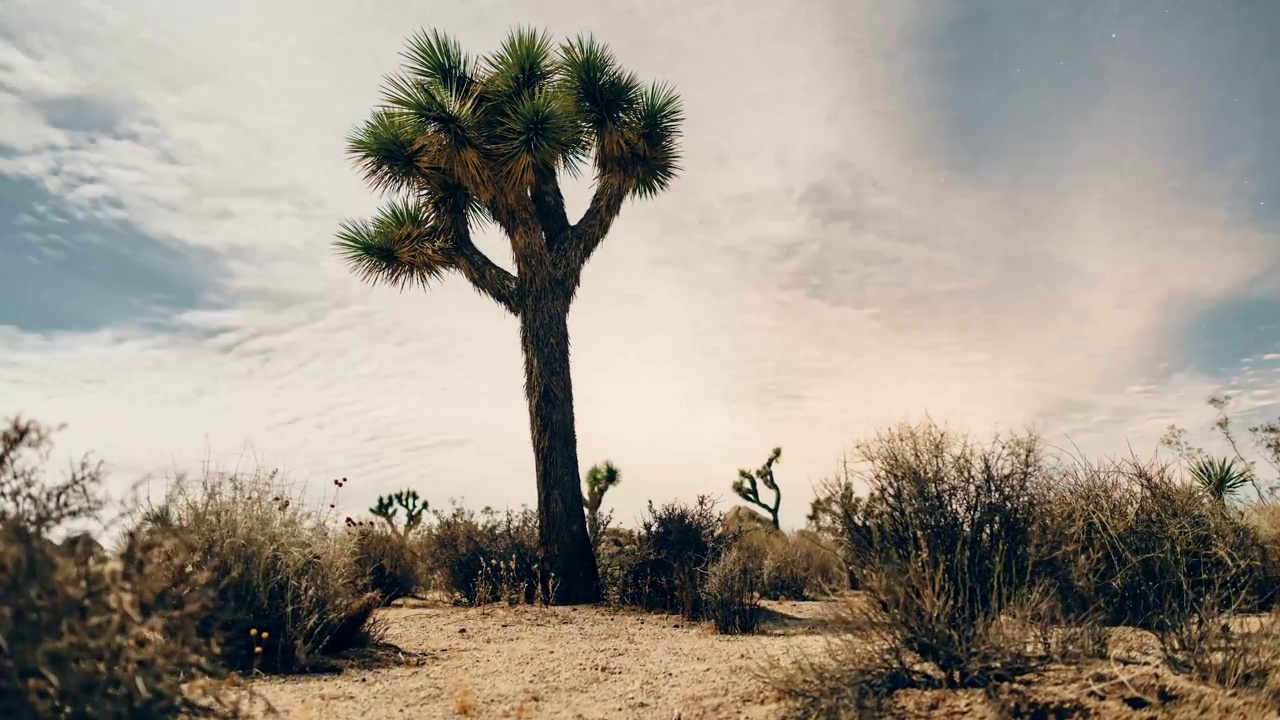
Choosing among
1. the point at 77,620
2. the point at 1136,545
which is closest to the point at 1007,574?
the point at 1136,545

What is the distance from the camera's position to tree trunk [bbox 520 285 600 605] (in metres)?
13.9

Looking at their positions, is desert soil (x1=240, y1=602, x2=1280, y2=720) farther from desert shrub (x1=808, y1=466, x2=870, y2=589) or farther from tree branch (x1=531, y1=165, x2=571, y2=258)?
tree branch (x1=531, y1=165, x2=571, y2=258)

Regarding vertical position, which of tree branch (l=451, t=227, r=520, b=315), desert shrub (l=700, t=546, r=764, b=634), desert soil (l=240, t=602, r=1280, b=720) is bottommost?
desert soil (l=240, t=602, r=1280, b=720)

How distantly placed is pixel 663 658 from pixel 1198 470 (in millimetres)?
11970

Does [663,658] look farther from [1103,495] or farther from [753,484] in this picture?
[753,484]

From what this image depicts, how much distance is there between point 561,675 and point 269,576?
2966 millimetres

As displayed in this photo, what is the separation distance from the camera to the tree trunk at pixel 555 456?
13867 millimetres

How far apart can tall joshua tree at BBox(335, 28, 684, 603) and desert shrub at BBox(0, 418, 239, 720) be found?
9.60m

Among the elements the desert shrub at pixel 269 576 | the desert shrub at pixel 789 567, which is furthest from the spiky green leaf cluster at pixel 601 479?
the desert shrub at pixel 269 576

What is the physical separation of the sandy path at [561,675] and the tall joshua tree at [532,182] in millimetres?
3228

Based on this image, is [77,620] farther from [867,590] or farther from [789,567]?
[789,567]

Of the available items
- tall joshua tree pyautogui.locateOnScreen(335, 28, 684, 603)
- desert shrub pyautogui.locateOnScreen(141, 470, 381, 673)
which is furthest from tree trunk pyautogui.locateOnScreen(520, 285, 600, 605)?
desert shrub pyautogui.locateOnScreen(141, 470, 381, 673)

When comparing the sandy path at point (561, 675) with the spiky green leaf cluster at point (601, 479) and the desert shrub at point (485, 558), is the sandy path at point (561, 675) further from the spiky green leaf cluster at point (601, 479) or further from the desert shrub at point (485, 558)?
the spiky green leaf cluster at point (601, 479)

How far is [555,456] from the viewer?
559 inches
